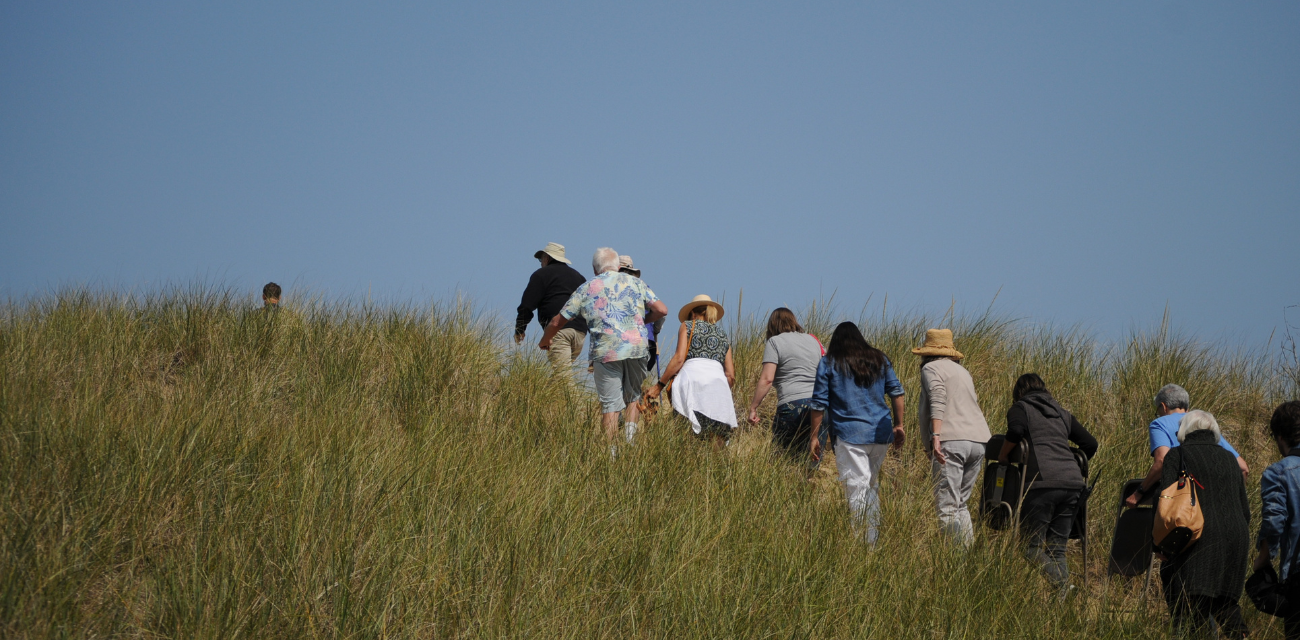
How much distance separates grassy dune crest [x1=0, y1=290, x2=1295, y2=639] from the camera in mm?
3826

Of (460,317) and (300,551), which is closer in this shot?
(300,551)

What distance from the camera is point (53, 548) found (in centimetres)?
371

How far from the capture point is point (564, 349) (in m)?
9.10

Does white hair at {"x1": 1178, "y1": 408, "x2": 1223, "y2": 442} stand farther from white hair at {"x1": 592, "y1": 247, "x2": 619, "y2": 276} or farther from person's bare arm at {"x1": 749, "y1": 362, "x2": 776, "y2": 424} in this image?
white hair at {"x1": 592, "y1": 247, "x2": 619, "y2": 276}

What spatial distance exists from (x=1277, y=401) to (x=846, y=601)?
9512mm

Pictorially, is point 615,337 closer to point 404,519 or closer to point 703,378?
point 703,378

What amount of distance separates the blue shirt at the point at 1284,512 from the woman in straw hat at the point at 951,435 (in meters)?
1.91

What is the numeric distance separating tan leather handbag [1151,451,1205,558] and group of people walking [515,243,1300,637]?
0.19ft

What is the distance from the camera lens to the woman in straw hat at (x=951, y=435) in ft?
21.9

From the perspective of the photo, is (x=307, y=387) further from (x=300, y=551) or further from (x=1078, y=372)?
(x=1078, y=372)

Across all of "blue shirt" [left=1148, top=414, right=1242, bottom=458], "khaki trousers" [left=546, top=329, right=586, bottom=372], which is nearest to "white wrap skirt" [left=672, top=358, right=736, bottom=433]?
"khaki trousers" [left=546, top=329, right=586, bottom=372]

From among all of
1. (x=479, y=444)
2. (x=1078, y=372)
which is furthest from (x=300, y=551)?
(x=1078, y=372)

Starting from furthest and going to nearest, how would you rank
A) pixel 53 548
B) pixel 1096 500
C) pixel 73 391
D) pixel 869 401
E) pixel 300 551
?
pixel 1096 500
pixel 869 401
pixel 73 391
pixel 300 551
pixel 53 548

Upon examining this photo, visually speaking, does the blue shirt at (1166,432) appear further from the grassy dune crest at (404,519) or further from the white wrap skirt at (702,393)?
the white wrap skirt at (702,393)
